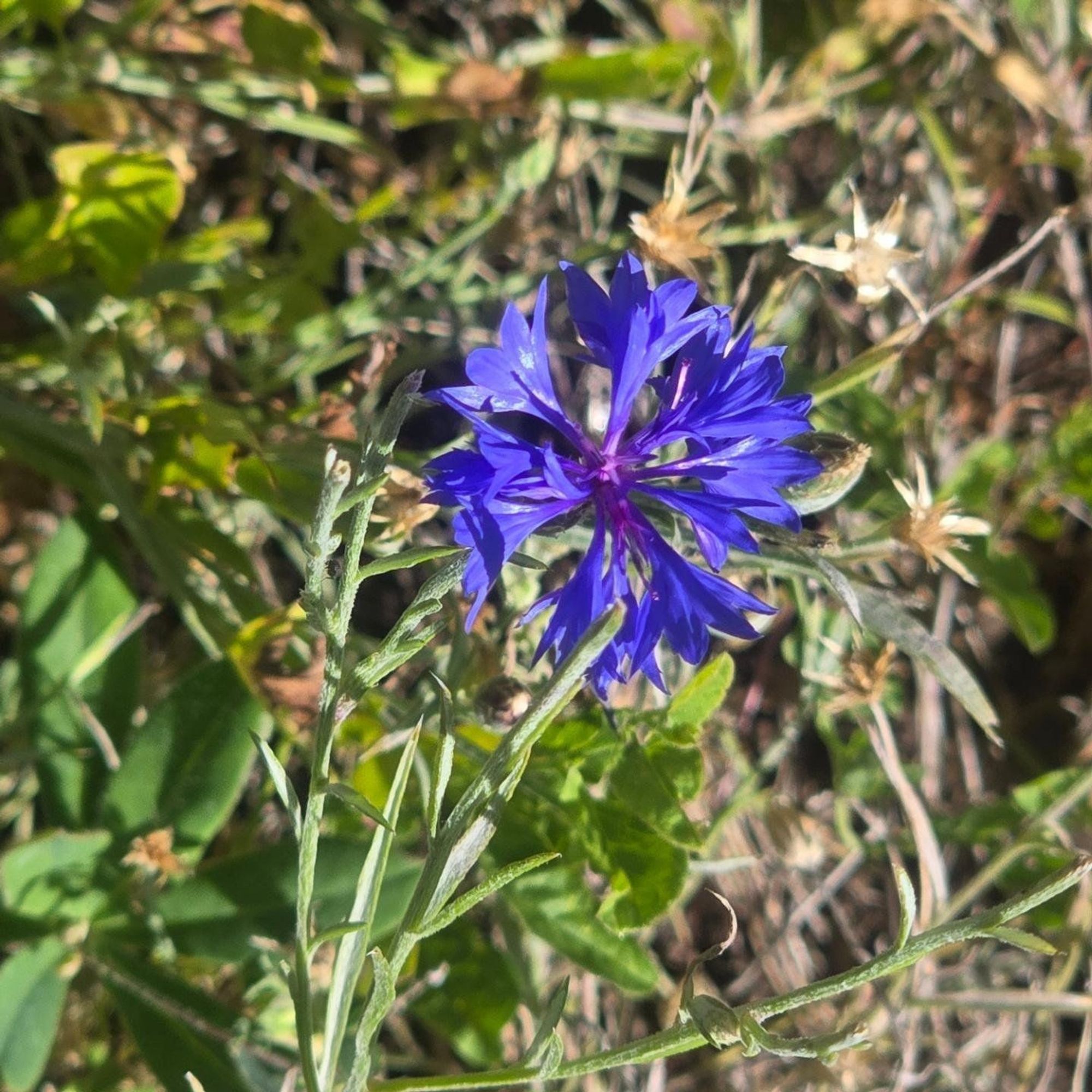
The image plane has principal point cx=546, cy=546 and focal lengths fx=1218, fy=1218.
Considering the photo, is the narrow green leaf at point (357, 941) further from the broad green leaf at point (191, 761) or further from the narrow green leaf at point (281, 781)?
the broad green leaf at point (191, 761)

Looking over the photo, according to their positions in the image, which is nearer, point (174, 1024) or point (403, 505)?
point (403, 505)

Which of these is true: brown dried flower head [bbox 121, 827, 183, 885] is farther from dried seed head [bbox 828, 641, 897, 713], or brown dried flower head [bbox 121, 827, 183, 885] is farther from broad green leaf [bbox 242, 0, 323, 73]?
broad green leaf [bbox 242, 0, 323, 73]

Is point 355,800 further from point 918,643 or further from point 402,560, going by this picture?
point 918,643

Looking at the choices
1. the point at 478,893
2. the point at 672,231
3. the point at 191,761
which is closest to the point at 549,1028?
the point at 478,893

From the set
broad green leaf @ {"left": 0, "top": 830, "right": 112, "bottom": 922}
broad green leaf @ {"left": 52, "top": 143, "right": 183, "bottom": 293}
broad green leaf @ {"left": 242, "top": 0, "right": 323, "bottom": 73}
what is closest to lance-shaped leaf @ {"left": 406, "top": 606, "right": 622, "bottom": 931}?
broad green leaf @ {"left": 0, "top": 830, "right": 112, "bottom": 922}

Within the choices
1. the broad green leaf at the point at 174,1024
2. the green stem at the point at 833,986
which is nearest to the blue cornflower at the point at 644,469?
the green stem at the point at 833,986

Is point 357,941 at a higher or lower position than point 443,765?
lower

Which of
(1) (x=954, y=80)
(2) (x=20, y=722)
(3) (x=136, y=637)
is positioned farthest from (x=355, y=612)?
(1) (x=954, y=80)
